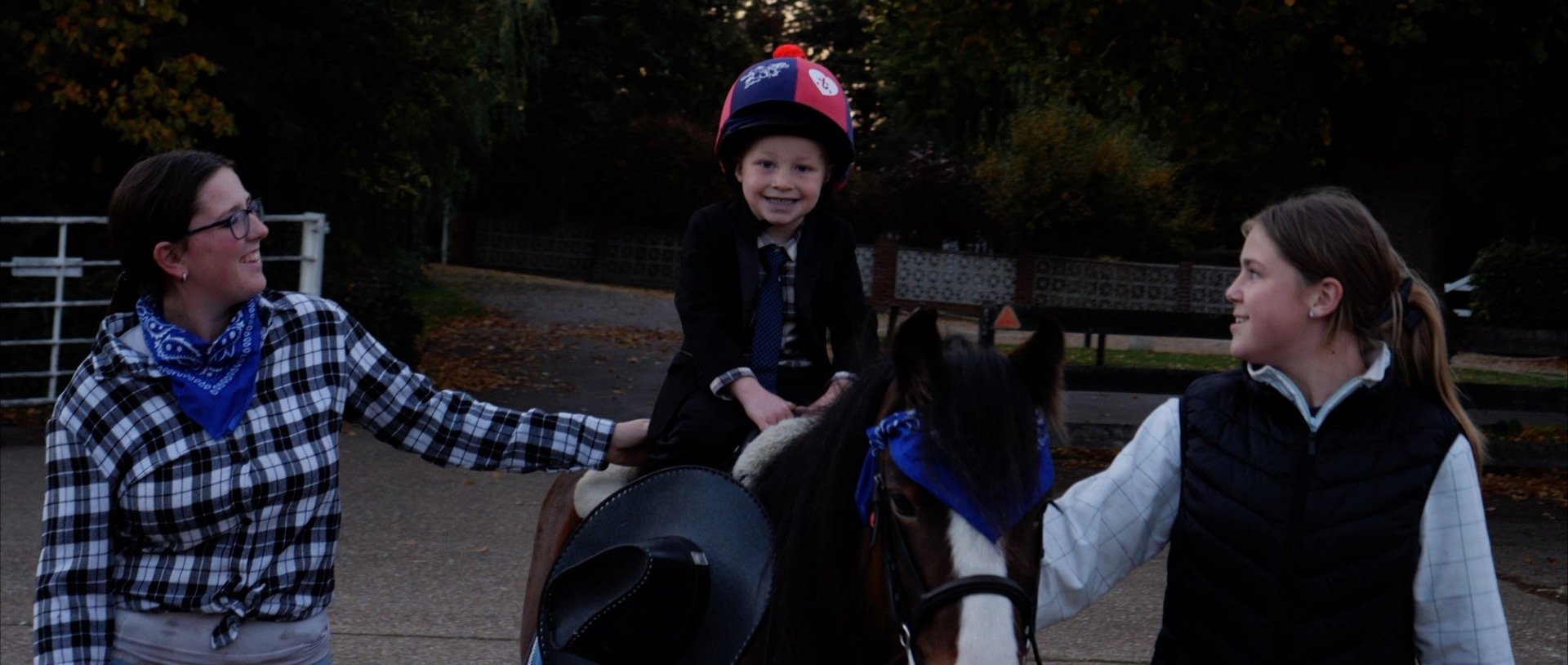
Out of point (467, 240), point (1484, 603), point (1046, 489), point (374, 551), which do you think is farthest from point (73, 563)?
point (467, 240)

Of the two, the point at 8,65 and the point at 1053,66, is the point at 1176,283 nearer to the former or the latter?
the point at 1053,66

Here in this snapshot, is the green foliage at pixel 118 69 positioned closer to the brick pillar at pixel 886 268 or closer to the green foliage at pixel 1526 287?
the brick pillar at pixel 886 268

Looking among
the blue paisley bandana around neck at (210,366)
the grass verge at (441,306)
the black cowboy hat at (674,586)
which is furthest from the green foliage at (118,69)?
the black cowboy hat at (674,586)

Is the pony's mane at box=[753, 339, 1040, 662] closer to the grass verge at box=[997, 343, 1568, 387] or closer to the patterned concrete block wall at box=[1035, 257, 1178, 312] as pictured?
the grass verge at box=[997, 343, 1568, 387]

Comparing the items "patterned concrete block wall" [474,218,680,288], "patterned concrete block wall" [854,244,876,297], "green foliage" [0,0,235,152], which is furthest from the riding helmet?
"patterned concrete block wall" [474,218,680,288]

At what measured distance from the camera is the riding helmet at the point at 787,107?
3.12 meters

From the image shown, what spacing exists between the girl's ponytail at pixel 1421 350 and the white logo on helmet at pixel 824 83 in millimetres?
1243

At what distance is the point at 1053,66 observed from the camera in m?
11.5

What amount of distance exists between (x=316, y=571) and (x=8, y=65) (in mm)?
9554

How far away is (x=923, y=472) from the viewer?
216 centimetres

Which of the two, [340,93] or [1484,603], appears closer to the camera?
[1484,603]

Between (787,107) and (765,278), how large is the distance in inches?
14.6

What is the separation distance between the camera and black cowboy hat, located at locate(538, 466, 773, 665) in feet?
7.98

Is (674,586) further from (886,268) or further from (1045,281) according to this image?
(886,268)
